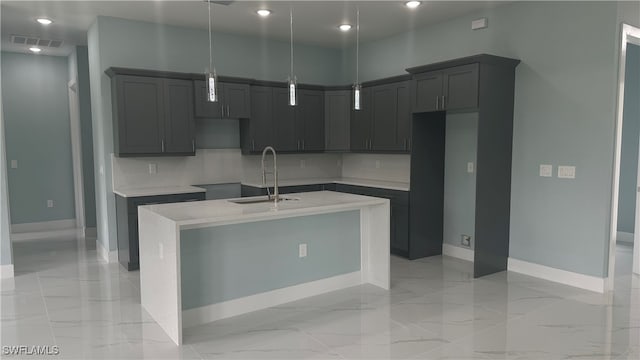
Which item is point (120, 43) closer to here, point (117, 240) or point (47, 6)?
point (47, 6)

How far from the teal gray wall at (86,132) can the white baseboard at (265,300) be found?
14.3ft

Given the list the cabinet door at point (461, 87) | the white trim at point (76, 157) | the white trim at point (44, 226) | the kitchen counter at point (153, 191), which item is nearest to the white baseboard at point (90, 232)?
the white trim at point (76, 157)

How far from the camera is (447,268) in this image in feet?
16.5

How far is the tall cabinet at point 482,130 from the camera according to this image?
454 cm

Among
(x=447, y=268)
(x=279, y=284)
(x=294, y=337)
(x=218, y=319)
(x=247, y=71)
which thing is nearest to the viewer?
(x=294, y=337)

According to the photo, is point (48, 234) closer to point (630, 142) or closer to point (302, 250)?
point (302, 250)

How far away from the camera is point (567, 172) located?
173 inches

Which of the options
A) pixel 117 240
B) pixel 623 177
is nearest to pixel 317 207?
pixel 117 240

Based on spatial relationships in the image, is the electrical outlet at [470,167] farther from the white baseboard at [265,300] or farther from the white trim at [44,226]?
the white trim at [44,226]

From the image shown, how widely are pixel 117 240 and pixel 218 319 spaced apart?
7.79ft

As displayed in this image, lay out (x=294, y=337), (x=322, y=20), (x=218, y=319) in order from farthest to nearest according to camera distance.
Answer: (x=322, y=20), (x=218, y=319), (x=294, y=337)

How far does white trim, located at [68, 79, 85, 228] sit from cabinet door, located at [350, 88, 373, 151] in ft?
14.1

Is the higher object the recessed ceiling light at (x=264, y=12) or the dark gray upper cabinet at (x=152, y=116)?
the recessed ceiling light at (x=264, y=12)

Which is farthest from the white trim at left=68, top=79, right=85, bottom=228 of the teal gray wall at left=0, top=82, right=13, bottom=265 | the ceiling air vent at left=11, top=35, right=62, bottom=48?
the teal gray wall at left=0, top=82, right=13, bottom=265
